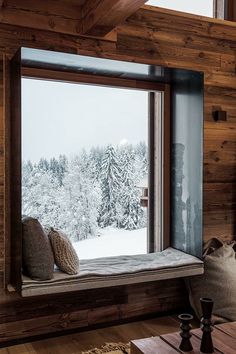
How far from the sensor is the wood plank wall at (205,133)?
2.97 meters

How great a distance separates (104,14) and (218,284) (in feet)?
7.28

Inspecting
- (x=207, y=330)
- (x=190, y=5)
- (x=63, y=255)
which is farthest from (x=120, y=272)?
(x=190, y=5)

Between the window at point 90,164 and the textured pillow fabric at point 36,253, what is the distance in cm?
48

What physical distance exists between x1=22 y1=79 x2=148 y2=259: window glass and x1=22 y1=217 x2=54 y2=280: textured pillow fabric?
0.48m

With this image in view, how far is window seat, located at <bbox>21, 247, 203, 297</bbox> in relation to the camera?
8.78ft

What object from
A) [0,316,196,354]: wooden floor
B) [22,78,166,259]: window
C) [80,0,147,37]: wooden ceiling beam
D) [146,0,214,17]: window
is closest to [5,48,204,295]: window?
[22,78,166,259]: window

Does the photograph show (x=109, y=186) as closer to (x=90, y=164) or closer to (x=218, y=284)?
(x=90, y=164)

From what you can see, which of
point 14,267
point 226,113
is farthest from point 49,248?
point 226,113

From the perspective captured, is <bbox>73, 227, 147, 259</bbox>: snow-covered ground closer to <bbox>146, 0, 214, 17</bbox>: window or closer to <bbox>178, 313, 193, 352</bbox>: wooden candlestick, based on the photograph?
<bbox>178, 313, 193, 352</bbox>: wooden candlestick

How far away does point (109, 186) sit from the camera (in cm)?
349

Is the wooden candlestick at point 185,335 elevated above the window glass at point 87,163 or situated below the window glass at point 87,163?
below

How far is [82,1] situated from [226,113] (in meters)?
1.64

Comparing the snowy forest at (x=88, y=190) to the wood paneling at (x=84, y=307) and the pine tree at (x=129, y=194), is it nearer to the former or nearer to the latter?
the pine tree at (x=129, y=194)

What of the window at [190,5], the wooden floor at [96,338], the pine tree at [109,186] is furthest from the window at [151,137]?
the window at [190,5]
